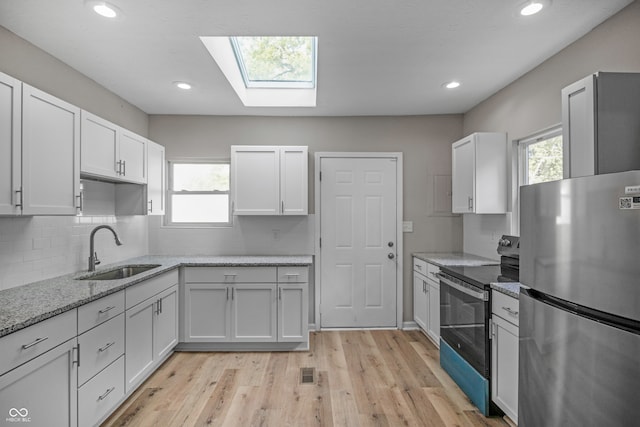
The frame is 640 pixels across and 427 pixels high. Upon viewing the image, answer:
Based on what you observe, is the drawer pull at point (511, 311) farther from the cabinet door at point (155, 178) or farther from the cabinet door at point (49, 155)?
the cabinet door at point (155, 178)

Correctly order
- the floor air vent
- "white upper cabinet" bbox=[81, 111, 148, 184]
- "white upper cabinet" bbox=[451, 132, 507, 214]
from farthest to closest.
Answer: "white upper cabinet" bbox=[451, 132, 507, 214] → the floor air vent → "white upper cabinet" bbox=[81, 111, 148, 184]

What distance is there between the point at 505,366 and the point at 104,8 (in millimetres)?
3127

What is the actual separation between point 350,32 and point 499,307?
1.98m

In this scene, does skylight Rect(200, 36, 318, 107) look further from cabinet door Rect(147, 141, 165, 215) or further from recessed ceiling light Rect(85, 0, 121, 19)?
cabinet door Rect(147, 141, 165, 215)

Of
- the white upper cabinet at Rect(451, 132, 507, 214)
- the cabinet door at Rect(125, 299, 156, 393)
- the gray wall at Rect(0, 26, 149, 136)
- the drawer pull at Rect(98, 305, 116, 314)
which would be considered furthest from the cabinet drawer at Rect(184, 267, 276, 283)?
the white upper cabinet at Rect(451, 132, 507, 214)

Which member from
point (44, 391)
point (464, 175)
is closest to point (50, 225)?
point (44, 391)

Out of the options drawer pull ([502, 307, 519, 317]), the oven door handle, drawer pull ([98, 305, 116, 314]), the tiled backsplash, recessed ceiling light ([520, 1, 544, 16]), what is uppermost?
recessed ceiling light ([520, 1, 544, 16])

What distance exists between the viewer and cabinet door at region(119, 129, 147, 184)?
9.16 feet

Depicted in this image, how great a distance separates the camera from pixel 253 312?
10.7ft

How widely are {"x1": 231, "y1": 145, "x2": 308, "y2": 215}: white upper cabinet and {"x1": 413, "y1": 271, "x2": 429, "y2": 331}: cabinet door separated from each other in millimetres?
1475

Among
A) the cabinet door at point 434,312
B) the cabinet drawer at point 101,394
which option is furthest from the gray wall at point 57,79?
the cabinet door at point 434,312

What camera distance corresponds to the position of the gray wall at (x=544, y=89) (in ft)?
6.25

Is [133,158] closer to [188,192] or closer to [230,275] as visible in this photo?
[188,192]

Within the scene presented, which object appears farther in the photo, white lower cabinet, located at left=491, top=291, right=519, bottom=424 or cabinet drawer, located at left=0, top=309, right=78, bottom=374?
white lower cabinet, located at left=491, top=291, right=519, bottom=424
